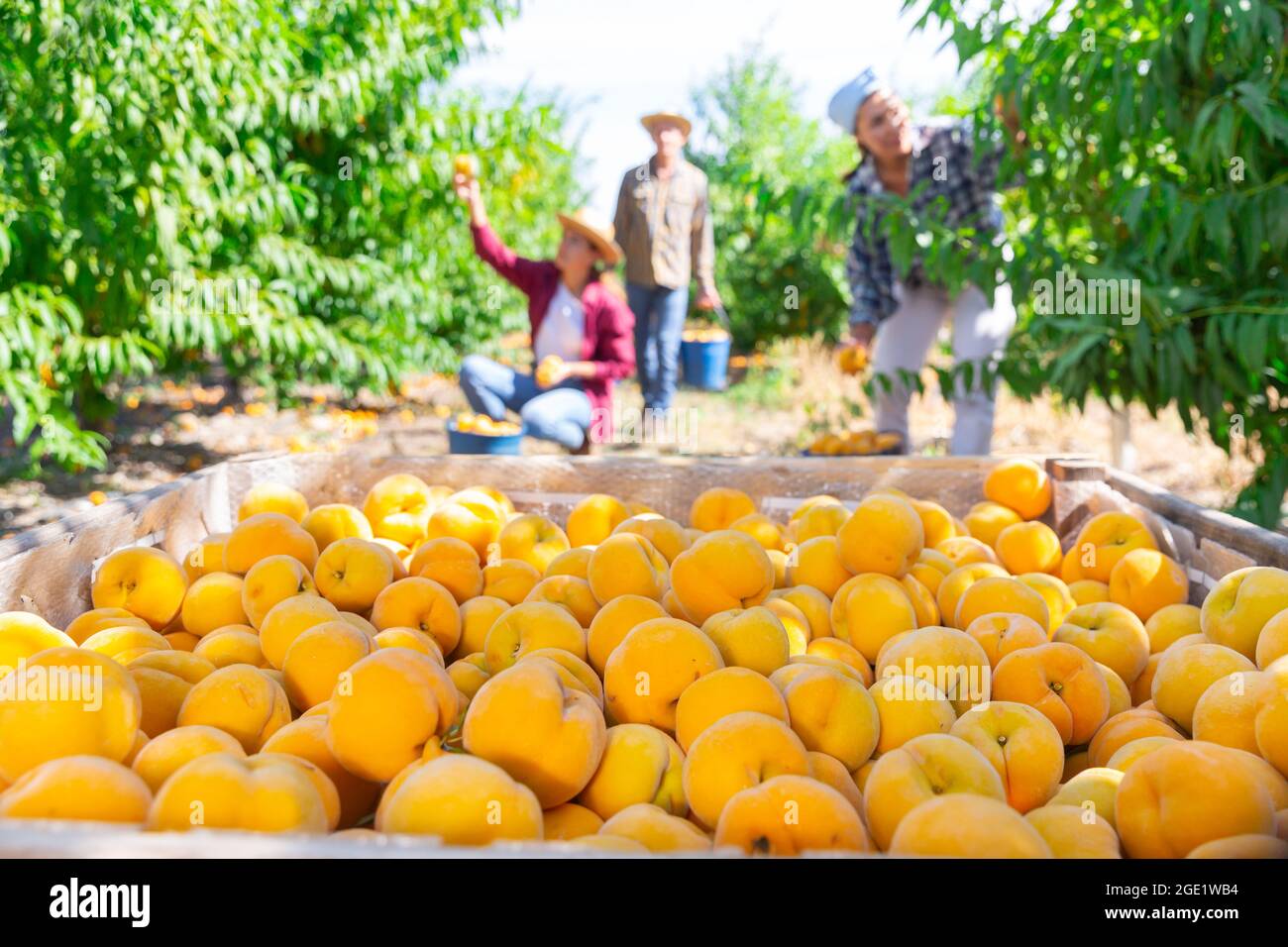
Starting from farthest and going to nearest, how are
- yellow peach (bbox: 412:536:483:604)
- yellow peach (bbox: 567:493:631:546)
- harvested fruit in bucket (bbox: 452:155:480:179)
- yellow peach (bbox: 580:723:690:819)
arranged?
harvested fruit in bucket (bbox: 452:155:480:179)
yellow peach (bbox: 567:493:631:546)
yellow peach (bbox: 412:536:483:604)
yellow peach (bbox: 580:723:690:819)

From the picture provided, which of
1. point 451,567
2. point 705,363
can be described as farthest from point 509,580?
point 705,363

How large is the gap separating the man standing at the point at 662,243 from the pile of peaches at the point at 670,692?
15.2 ft

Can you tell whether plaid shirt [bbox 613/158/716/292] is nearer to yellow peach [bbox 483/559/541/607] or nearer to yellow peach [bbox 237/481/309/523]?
yellow peach [bbox 237/481/309/523]

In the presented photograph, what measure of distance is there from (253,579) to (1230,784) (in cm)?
164

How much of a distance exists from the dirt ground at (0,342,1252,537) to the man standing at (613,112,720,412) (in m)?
0.83

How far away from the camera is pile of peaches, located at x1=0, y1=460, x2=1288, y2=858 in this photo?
1.11 metres

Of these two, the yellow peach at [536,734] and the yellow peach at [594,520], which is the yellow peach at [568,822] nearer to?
the yellow peach at [536,734]

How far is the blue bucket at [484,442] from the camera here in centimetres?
469

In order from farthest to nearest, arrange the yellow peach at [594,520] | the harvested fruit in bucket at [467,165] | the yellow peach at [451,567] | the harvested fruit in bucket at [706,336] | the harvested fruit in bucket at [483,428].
→ the harvested fruit in bucket at [706,336]
the harvested fruit in bucket at [467,165]
the harvested fruit in bucket at [483,428]
the yellow peach at [594,520]
the yellow peach at [451,567]

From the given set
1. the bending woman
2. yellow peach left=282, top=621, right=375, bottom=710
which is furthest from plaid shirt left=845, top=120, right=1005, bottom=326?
yellow peach left=282, top=621, right=375, bottom=710

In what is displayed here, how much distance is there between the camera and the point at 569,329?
5648 mm

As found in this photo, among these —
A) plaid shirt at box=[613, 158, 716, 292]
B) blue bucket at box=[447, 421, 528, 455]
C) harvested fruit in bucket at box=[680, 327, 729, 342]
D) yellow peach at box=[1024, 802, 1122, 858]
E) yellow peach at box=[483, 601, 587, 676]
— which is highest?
plaid shirt at box=[613, 158, 716, 292]

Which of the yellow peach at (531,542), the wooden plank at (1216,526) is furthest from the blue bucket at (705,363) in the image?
the yellow peach at (531,542)
